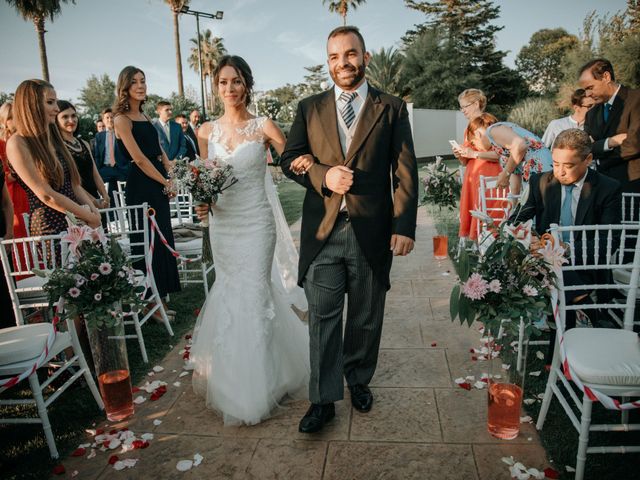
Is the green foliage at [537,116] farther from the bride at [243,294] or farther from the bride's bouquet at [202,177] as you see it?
the bride's bouquet at [202,177]

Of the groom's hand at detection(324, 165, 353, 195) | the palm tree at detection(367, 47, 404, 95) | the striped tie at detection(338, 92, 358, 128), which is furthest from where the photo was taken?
the palm tree at detection(367, 47, 404, 95)

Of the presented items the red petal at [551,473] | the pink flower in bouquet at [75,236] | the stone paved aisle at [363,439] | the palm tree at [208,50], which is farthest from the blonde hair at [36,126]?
the palm tree at [208,50]

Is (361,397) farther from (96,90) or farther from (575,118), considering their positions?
(96,90)

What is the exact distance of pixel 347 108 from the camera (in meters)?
2.62

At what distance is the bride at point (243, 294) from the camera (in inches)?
117

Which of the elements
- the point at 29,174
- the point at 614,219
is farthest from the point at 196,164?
the point at 614,219

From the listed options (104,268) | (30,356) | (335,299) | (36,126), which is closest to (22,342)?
(30,356)

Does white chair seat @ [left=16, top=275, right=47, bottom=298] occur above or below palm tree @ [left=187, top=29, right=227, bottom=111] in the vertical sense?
below

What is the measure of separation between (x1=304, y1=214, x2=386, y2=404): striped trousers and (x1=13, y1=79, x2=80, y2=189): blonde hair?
7.48 feet

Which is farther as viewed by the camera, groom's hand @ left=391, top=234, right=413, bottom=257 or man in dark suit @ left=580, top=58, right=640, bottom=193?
man in dark suit @ left=580, top=58, right=640, bottom=193

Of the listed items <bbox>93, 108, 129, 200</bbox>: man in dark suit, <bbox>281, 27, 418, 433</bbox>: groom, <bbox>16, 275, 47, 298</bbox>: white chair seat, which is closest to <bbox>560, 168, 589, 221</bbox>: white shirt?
<bbox>281, 27, 418, 433</bbox>: groom

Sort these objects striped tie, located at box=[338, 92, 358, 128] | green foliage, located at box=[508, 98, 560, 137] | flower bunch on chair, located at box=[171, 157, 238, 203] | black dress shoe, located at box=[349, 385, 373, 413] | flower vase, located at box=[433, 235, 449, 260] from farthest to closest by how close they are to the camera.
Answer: green foliage, located at box=[508, 98, 560, 137] → flower vase, located at box=[433, 235, 449, 260] → flower bunch on chair, located at box=[171, 157, 238, 203] → black dress shoe, located at box=[349, 385, 373, 413] → striped tie, located at box=[338, 92, 358, 128]

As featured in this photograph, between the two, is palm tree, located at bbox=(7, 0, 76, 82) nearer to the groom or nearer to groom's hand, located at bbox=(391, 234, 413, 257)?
the groom

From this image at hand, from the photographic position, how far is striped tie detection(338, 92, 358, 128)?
103 inches
